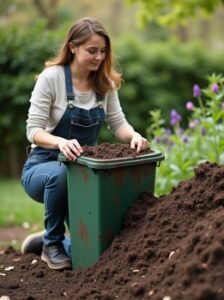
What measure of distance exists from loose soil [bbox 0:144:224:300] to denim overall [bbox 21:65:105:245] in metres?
0.33

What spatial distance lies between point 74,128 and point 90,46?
0.54 m

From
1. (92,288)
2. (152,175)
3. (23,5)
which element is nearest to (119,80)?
(152,175)

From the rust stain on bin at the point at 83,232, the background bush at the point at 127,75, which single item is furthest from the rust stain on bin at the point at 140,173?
the background bush at the point at 127,75

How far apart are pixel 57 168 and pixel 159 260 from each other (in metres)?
1.11

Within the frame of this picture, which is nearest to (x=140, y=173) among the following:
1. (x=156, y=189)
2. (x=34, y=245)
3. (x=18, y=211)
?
(x=34, y=245)

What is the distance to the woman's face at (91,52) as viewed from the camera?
4.15 metres

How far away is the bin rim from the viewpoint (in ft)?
12.0

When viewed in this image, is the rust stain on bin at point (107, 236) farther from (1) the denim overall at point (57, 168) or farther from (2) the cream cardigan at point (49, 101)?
(2) the cream cardigan at point (49, 101)

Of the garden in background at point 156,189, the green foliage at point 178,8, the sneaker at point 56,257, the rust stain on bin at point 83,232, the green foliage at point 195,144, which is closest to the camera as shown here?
the garden in background at point 156,189

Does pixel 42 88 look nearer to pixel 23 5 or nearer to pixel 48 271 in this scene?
pixel 48 271

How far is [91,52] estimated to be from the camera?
4.20 metres

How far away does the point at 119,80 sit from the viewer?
14.8 ft

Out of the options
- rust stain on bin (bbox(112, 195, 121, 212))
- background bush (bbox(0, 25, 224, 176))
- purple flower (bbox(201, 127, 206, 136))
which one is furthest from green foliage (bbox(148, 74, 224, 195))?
background bush (bbox(0, 25, 224, 176))

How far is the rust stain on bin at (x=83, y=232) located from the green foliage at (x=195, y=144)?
6.36ft
